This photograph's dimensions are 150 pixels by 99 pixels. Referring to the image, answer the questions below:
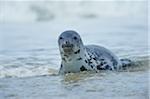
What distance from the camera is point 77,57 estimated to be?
5.85 m

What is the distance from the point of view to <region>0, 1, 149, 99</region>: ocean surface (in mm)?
4523

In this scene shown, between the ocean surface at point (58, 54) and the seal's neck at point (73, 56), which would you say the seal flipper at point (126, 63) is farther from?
the seal's neck at point (73, 56)

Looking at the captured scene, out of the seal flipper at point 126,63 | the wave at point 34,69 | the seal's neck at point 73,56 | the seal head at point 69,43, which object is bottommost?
the wave at point 34,69

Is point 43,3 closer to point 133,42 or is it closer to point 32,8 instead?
point 32,8

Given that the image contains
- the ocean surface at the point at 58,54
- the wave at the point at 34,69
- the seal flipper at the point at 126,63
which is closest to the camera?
→ the ocean surface at the point at 58,54

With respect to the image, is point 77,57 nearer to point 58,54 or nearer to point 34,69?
point 34,69

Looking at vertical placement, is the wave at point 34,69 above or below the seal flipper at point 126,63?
below

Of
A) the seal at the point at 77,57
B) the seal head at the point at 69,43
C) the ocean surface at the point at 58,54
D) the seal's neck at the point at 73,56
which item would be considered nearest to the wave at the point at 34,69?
the ocean surface at the point at 58,54

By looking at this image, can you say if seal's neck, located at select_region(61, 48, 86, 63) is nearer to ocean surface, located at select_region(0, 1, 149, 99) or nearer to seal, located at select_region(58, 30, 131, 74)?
seal, located at select_region(58, 30, 131, 74)

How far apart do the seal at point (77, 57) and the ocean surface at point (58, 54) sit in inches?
8.9

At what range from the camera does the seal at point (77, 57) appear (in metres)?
5.68

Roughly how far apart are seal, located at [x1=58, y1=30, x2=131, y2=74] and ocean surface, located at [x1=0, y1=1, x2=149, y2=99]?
23cm

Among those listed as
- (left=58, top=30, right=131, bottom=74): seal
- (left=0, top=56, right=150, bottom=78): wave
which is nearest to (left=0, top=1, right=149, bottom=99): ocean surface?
(left=0, top=56, right=150, bottom=78): wave

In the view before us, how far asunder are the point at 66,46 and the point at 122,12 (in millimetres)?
12919
